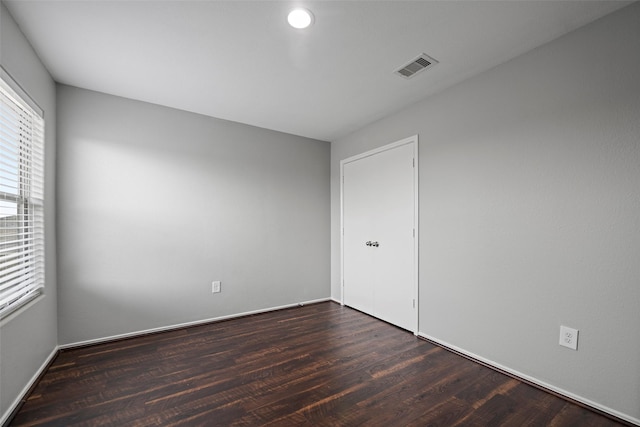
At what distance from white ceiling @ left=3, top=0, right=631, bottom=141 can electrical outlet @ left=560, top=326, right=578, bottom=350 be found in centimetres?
202

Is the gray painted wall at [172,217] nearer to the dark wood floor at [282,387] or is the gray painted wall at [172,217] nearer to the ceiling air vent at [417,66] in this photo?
the dark wood floor at [282,387]

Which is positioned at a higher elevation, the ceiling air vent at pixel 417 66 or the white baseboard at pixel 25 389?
the ceiling air vent at pixel 417 66

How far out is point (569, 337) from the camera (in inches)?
74.6

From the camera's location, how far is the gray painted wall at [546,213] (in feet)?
5.58

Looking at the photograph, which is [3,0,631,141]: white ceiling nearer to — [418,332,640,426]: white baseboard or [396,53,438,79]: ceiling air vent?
[396,53,438,79]: ceiling air vent

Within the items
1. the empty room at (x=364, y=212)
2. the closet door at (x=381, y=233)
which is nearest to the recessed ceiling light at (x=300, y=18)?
the empty room at (x=364, y=212)

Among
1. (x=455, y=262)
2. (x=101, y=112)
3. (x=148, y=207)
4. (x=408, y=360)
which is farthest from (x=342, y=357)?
(x=101, y=112)

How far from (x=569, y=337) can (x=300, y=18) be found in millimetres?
2749

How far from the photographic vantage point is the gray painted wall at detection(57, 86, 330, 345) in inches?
105

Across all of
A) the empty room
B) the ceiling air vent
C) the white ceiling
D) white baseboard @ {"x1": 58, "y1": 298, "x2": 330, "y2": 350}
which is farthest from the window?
the ceiling air vent

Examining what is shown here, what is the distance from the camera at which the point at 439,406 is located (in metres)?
1.81

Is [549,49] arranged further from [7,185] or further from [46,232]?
[46,232]

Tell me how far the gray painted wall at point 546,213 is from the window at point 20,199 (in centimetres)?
306

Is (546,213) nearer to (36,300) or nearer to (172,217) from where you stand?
(172,217)
